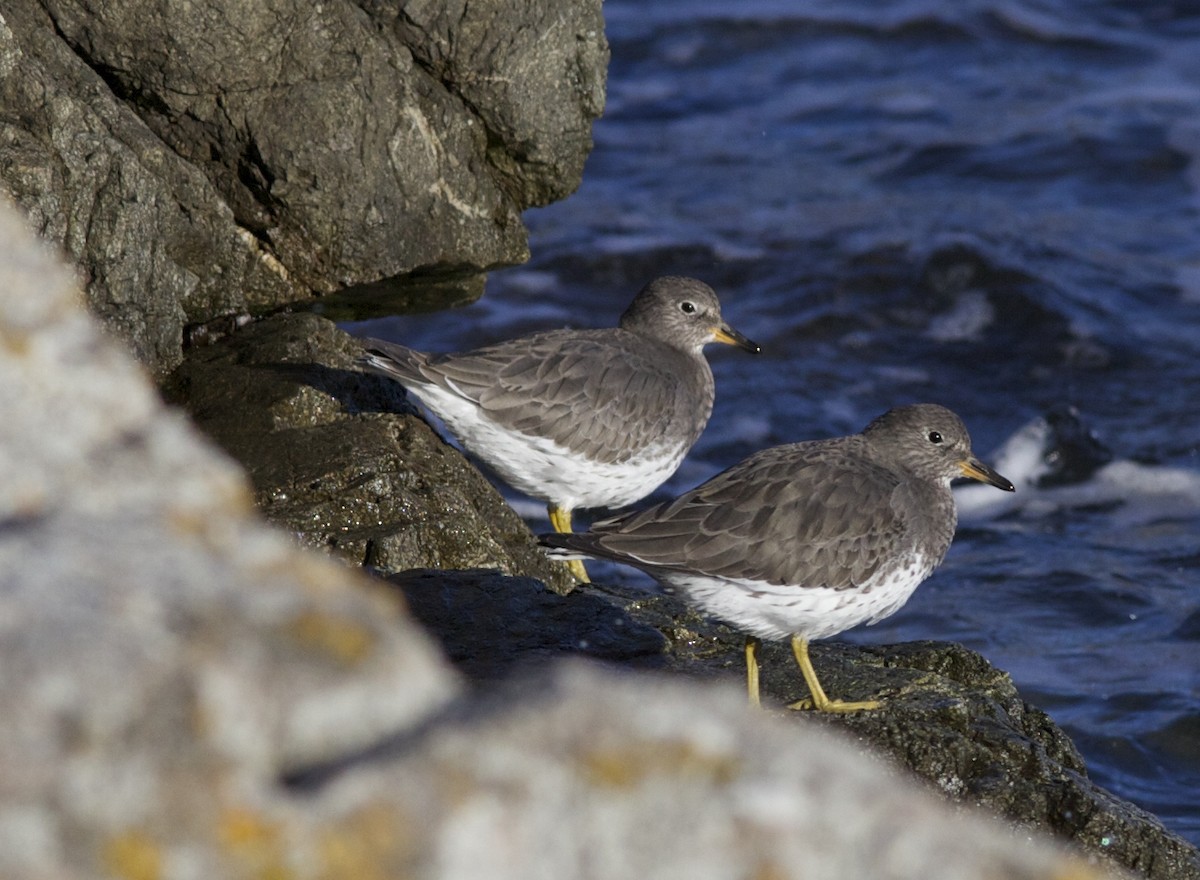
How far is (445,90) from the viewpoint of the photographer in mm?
8219

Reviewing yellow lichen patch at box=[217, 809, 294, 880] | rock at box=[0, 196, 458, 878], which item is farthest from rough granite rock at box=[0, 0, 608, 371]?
yellow lichen patch at box=[217, 809, 294, 880]

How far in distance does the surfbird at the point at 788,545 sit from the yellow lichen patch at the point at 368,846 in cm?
396

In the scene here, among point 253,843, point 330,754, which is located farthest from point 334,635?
point 253,843

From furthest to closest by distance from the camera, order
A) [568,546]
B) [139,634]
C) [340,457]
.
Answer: [340,457] → [568,546] → [139,634]

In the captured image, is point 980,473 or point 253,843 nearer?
point 253,843

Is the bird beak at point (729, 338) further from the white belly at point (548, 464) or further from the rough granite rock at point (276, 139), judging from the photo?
the rough granite rock at point (276, 139)

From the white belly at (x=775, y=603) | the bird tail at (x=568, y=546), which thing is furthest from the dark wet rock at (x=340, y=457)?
the white belly at (x=775, y=603)

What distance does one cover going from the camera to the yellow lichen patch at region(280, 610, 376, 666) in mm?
1923

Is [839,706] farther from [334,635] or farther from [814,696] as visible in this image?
[334,635]

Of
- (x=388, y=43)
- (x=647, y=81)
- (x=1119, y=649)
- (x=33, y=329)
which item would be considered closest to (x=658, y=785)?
(x=33, y=329)

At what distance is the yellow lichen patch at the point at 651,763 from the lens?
1.83 metres

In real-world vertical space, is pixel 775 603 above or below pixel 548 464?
above

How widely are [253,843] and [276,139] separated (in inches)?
249

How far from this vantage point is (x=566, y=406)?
7500 millimetres
